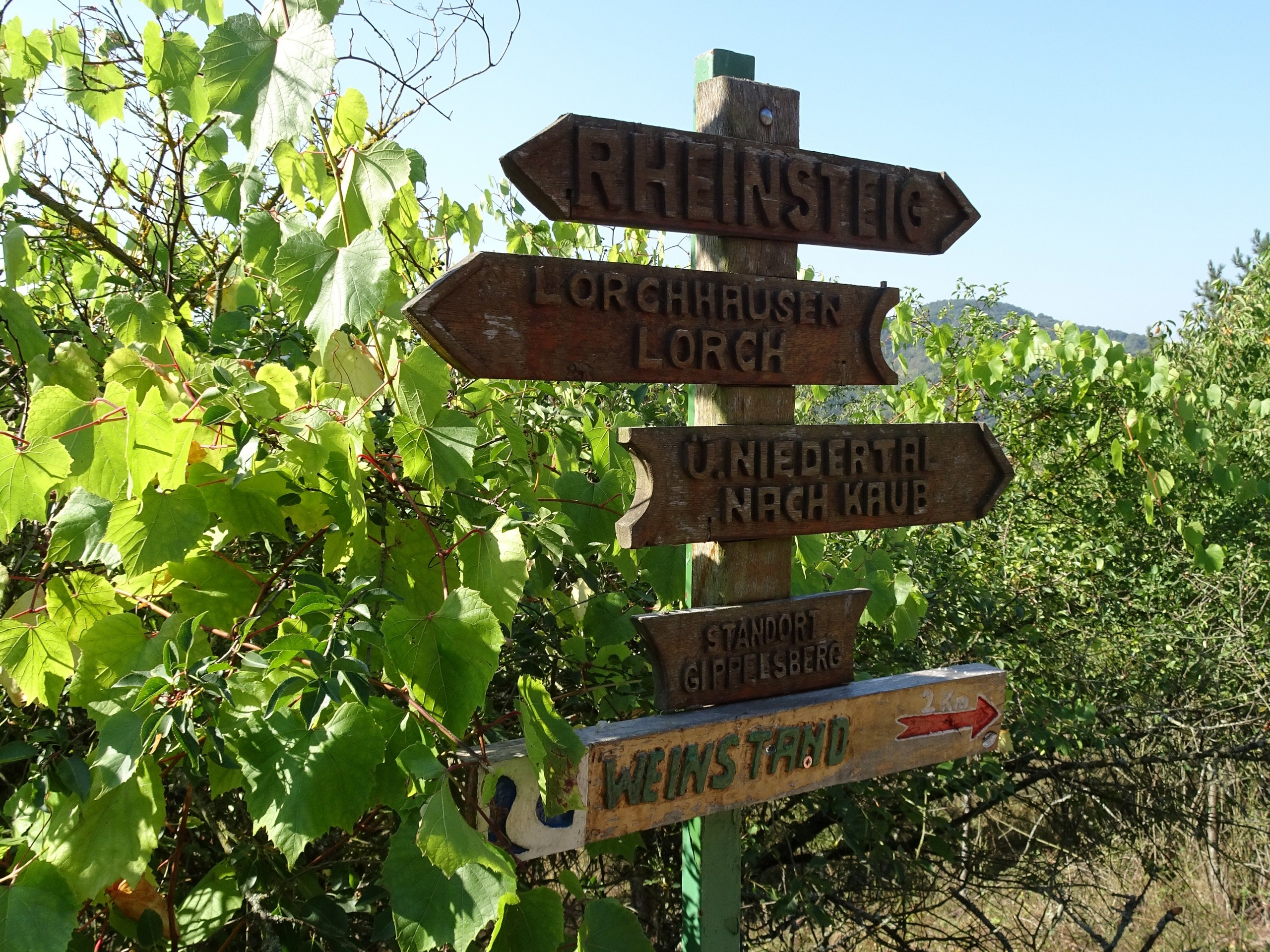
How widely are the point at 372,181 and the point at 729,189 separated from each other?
25.2 inches

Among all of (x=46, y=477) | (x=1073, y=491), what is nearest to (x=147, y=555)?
(x=46, y=477)

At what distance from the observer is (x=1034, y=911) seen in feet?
13.0

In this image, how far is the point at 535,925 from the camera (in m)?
1.26

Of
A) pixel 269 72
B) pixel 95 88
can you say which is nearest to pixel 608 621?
pixel 269 72

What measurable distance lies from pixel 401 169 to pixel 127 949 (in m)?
1.31

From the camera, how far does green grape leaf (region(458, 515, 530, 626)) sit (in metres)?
1.30

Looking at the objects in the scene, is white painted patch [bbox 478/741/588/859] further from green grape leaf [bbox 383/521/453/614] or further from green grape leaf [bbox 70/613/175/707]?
green grape leaf [bbox 70/613/175/707]

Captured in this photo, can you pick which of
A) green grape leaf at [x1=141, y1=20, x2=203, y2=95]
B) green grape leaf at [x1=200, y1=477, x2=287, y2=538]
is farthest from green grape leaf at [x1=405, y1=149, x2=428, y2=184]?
green grape leaf at [x1=200, y1=477, x2=287, y2=538]

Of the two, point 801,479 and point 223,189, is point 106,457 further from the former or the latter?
point 801,479

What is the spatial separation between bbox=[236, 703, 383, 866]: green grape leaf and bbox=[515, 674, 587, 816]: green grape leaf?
0.73 ft

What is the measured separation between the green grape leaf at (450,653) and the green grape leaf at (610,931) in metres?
0.44

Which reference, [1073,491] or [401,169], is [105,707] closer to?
[401,169]

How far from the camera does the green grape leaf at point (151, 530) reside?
115 cm

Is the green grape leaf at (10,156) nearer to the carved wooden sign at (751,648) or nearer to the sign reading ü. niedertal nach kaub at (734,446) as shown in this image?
the sign reading ü. niedertal nach kaub at (734,446)
